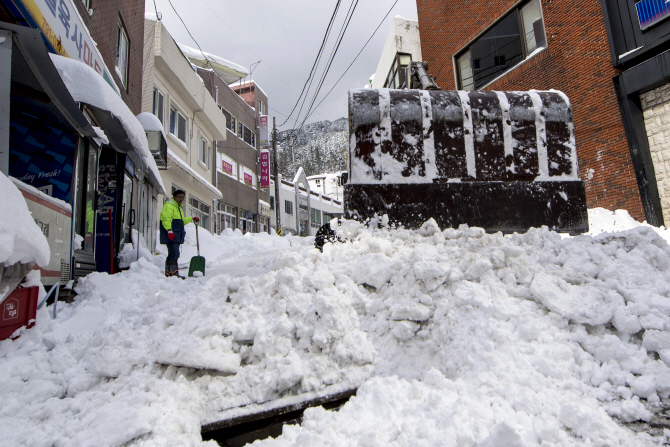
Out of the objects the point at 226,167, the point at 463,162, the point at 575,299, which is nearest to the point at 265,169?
the point at 226,167

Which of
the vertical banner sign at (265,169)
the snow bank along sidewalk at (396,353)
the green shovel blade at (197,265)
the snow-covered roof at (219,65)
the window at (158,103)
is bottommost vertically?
the snow bank along sidewalk at (396,353)

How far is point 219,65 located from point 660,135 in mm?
27547

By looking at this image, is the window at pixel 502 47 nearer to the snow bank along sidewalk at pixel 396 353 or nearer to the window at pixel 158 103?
the snow bank along sidewalk at pixel 396 353

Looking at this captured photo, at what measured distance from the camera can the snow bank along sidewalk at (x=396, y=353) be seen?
1746 mm

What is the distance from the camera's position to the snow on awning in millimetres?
4590

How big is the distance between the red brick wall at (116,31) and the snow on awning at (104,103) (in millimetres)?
2648

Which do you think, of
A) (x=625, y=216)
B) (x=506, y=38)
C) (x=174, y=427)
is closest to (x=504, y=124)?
(x=174, y=427)

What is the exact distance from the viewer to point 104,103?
4863 mm

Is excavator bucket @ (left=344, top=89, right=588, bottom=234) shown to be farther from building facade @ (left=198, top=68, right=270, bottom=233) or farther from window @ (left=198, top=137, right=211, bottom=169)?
building facade @ (left=198, top=68, right=270, bottom=233)

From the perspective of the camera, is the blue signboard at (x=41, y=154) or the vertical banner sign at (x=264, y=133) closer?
the blue signboard at (x=41, y=154)

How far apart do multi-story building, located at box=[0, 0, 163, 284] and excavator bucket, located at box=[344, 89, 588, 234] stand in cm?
320

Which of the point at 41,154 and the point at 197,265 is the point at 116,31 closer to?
the point at 41,154

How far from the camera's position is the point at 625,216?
8.19 metres

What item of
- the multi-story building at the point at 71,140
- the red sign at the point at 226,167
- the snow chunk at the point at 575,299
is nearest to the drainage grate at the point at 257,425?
the snow chunk at the point at 575,299
